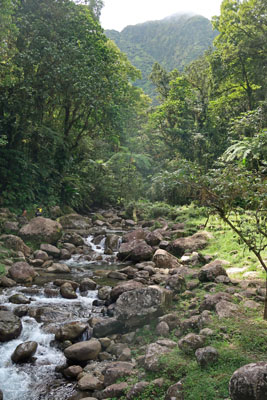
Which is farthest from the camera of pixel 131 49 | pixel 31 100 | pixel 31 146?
pixel 131 49

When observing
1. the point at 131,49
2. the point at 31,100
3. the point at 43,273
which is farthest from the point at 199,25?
the point at 43,273

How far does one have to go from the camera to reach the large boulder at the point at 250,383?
2.91 m

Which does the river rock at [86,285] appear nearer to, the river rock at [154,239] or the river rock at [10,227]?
the river rock at [154,239]

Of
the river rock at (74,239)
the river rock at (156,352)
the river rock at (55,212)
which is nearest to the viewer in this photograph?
the river rock at (156,352)

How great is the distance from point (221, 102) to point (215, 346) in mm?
15673

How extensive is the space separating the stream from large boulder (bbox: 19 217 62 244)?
260 cm

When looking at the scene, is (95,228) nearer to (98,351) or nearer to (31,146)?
(31,146)

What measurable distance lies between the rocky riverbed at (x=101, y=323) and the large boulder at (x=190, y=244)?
0.57m

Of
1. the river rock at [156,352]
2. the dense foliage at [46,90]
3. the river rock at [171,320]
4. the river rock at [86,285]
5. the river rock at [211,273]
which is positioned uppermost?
the dense foliage at [46,90]

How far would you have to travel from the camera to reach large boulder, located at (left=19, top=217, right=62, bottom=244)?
11266 mm

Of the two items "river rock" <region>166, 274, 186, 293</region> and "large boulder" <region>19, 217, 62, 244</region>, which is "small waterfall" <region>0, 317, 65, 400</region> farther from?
"large boulder" <region>19, 217, 62, 244</region>

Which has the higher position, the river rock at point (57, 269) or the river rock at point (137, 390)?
the river rock at point (137, 390)

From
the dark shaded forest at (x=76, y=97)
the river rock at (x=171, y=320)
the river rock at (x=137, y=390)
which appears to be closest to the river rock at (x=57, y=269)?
the river rock at (x=171, y=320)

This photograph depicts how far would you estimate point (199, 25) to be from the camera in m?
101
